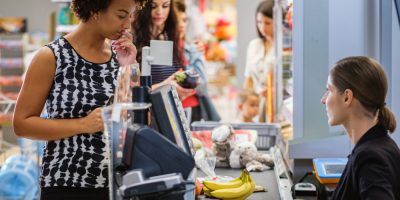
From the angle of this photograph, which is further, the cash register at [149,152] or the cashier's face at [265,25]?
the cashier's face at [265,25]

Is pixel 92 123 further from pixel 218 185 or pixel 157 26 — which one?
pixel 157 26

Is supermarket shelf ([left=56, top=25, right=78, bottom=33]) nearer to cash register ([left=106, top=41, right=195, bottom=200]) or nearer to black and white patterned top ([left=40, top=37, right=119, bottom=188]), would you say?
black and white patterned top ([left=40, top=37, right=119, bottom=188])

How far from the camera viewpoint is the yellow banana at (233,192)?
261cm

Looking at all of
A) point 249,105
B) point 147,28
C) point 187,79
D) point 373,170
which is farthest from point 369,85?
point 249,105

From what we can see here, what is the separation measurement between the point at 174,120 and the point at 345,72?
31.6 inches

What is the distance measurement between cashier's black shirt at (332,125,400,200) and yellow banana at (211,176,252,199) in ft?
1.45

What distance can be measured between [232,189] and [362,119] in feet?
2.06

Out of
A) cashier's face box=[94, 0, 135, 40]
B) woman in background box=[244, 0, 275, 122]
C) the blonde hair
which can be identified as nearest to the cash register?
cashier's face box=[94, 0, 135, 40]

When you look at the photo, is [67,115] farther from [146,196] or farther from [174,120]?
[146,196]

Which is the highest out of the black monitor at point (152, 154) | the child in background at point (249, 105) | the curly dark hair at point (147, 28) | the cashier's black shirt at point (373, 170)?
the curly dark hair at point (147, 28)

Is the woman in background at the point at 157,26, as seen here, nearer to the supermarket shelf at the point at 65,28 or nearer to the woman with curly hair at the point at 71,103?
A: the woman with curly hair at the point at 71,103

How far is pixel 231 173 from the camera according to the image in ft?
11.0

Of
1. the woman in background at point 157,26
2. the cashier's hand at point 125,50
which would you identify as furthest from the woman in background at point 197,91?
the cashier's hand at point 125,50

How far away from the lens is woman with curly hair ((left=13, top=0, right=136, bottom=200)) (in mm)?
2305
